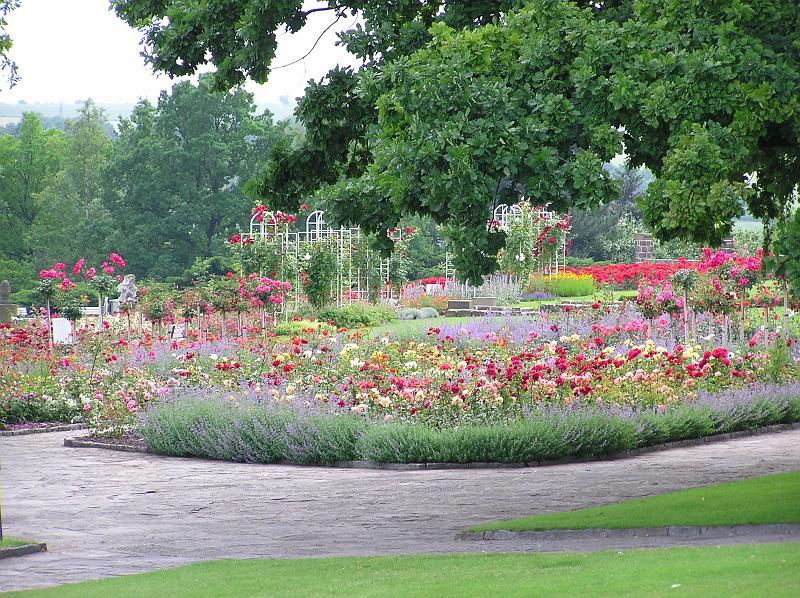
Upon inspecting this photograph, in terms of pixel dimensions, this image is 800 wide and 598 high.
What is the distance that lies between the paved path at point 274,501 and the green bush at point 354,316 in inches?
493

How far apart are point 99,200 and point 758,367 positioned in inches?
1481

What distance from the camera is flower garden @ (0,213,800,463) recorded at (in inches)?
488

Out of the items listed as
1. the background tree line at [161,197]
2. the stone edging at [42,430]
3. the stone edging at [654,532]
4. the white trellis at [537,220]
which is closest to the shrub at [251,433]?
the stone edging at [42,430]

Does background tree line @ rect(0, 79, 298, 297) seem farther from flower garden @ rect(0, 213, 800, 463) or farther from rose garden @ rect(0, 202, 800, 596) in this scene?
flower garden @ rect(0, 213, 800, 463)

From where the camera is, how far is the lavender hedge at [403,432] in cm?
1212

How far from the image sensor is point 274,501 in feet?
33.9

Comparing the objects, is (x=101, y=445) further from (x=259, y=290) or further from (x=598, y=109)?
(x=259, y=290)

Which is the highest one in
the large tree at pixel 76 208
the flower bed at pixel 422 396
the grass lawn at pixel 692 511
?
the large tree at pixel 76 208

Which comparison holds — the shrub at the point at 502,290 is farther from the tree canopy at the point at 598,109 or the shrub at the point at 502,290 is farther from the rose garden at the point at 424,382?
the tree canopy at the point at 598,109

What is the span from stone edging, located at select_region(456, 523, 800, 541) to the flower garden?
5.44 ft

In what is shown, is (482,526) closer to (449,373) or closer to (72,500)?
→ (72,500)

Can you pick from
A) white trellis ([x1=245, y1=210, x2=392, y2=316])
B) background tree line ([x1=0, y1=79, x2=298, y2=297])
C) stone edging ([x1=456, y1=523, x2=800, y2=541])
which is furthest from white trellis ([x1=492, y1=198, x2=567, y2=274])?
stone edging ([x1=456, y1=523, x2=800, y2=541])

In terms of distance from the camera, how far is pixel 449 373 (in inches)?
538

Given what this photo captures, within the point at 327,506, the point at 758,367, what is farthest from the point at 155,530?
the point at 758,367
